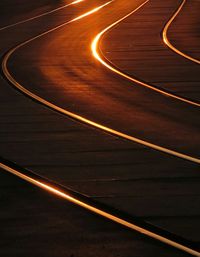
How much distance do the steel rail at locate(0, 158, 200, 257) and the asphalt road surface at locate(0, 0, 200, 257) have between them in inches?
3.2

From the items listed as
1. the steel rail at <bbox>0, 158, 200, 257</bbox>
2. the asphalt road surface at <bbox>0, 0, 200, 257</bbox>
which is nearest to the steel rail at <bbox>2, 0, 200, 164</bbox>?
the asphalt road surface at <bbox>0, 0, 200, 257</bbox>

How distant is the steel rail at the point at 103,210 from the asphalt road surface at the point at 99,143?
0.08 metres

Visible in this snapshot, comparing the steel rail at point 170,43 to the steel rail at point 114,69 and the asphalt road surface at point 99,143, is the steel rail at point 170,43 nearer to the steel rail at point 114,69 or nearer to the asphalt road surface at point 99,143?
the asphalt road surface at point 99,143

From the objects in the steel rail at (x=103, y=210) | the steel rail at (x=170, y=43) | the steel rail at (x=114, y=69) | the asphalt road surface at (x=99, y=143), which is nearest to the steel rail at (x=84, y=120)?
the asphalt road surface at (x=99, y=143)

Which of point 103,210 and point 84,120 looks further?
point 84,120

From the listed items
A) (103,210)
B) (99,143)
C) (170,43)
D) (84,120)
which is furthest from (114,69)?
(103,210)

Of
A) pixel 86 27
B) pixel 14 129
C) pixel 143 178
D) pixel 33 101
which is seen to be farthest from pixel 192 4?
pixel 143 178

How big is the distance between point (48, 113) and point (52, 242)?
645cm

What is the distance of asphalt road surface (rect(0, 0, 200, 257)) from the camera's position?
7445 millimetres

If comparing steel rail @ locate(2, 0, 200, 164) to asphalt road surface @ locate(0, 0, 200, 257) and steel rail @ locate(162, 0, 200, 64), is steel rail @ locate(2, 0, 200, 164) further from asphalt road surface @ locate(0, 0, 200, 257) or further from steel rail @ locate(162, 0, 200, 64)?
steel rail @ locate(162, 0, 200, 64)

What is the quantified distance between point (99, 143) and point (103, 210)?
3094 mm

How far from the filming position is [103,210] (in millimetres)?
8141

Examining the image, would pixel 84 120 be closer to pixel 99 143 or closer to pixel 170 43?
pixel 99 143

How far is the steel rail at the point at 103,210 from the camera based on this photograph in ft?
23.4
